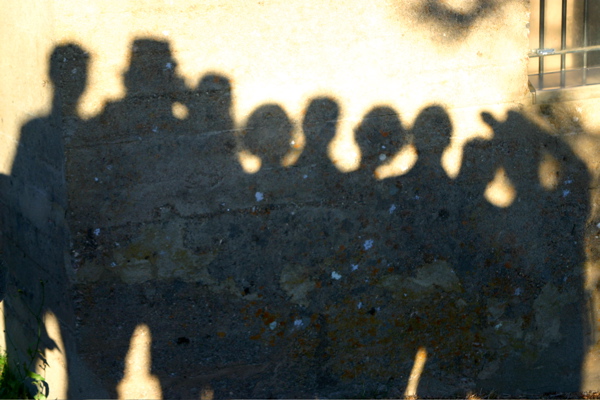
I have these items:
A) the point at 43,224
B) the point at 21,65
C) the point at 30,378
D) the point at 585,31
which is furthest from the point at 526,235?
the point at 30,378

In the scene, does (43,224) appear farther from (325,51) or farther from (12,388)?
(325,51)

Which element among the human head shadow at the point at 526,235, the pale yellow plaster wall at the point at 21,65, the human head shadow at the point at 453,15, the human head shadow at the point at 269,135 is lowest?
the human head shadow at the point at 526,235

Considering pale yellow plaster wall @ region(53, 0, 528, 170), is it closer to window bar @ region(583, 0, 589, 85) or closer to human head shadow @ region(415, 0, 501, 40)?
human head shadow @ region(415, 0, 501, 40)

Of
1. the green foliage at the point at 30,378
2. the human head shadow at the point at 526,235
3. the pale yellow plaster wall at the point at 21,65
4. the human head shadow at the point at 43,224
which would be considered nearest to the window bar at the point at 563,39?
the human head shadow at the point at 526,235

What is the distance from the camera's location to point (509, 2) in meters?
3.12

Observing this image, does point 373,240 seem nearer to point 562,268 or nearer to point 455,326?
point 455,326

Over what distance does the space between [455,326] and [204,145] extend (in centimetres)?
189

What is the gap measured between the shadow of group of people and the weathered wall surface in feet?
0.04

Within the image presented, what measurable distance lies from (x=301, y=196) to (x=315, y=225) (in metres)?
0.19

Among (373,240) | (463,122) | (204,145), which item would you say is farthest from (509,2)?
(204,145)

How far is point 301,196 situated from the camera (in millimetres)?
3088

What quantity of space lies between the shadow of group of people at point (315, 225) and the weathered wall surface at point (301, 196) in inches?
0.5

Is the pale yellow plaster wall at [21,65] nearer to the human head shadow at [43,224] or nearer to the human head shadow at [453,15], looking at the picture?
the human head shadow at [43,224]

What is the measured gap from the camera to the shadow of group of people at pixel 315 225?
294 cm
